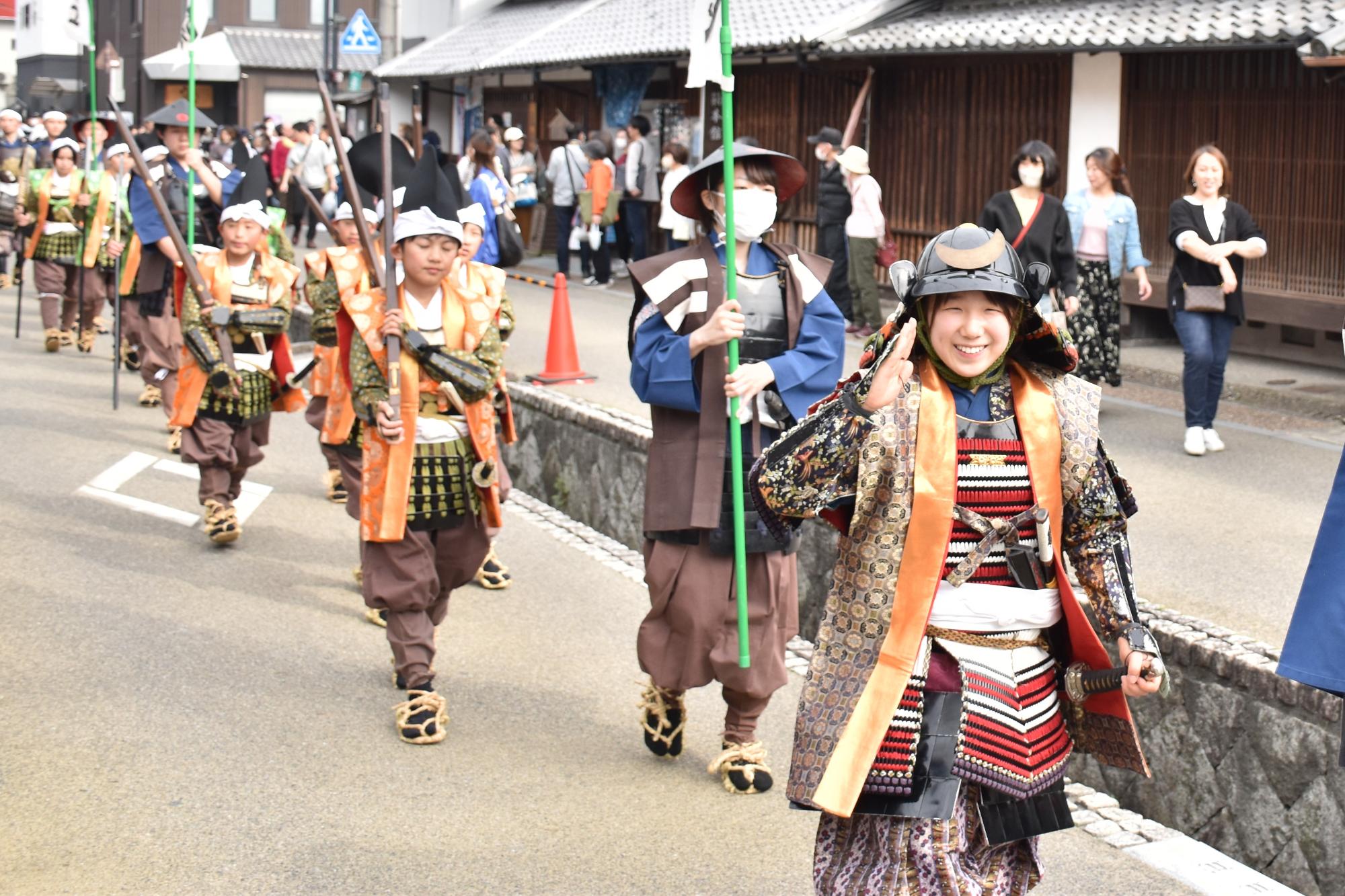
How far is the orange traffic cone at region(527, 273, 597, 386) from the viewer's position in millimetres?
13062

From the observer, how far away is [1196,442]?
10422mm

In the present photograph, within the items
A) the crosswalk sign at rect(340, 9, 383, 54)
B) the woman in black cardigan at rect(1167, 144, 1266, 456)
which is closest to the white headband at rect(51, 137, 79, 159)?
the crosswalk sign at rect(340, 9, 383, 54)

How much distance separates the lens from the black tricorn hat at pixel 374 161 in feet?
21.2

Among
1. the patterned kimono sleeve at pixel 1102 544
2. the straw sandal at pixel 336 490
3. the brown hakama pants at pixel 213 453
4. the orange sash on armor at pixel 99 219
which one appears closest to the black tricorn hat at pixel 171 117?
the orange sash on armor at pixel 99 219

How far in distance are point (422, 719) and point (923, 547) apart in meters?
2.88

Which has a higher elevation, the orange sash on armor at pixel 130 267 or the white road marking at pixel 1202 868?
the orange sash on armor at pixel 130 267

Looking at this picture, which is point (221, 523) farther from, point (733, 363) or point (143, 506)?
point (733, 363)

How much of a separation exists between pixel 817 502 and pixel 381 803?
2.30m

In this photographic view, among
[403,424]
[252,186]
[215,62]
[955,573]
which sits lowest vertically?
[955,573]

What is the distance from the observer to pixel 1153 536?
8219 millimetres

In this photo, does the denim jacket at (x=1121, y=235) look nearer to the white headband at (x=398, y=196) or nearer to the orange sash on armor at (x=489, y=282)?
the orange sash on armor at (x=489, y=282)

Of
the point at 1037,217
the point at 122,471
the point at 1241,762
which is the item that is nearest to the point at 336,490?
the point at 122,471

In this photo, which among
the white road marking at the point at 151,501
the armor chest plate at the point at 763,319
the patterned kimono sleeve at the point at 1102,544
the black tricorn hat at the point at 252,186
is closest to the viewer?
the patterned kimono sleeve at the point at 1102,544

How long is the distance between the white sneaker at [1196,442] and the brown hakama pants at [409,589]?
568 cm
